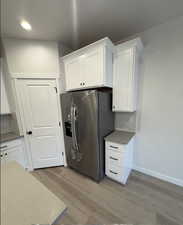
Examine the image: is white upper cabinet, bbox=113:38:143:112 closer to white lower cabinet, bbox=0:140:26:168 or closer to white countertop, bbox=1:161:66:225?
white countertop, bbox=1:161:66:225

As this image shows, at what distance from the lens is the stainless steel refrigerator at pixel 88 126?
1.79 meters

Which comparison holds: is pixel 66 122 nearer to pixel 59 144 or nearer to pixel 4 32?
pixel 59 144

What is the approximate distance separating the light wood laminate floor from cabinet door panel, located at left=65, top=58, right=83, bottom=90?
1846 millimetres

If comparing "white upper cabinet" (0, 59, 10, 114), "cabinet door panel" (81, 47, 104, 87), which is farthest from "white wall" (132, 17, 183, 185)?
"white upper cabinet" (0, 59, 10, 114)

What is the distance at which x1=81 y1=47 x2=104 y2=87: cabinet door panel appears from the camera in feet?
5.61

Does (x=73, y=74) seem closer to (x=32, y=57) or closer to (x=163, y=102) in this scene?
(x=32, y=57)

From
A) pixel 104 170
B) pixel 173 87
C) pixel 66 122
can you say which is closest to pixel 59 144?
pixel 66 122

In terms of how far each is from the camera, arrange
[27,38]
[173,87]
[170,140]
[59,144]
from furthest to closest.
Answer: [59,144], [27,38], [170,140], [173,87]

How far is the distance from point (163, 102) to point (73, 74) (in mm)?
1707

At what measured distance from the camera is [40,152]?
235cm

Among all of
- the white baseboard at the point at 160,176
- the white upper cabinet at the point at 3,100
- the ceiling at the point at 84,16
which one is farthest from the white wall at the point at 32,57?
the white baseboard at the point at 160,176

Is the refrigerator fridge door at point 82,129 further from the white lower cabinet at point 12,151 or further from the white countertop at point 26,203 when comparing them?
the white countertop at point 26,203

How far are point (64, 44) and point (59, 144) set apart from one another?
218cm

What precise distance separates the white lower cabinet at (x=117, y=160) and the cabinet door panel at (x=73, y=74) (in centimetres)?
125
